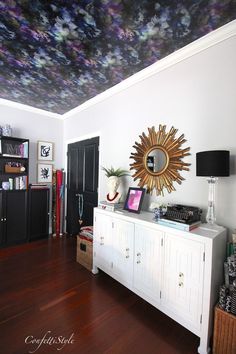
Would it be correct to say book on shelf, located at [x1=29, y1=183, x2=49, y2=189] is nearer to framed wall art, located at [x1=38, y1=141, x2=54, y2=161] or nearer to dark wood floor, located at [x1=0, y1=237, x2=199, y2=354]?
framed wall art, located at [x1=38, y1=141, x2=54, y2=161]

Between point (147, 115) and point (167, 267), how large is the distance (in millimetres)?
1760

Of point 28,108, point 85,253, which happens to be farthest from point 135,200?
point 28,108

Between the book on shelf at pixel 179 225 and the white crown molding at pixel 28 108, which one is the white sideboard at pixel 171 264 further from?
the white crown molding at pixel 28 108

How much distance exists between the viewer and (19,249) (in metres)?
3.22

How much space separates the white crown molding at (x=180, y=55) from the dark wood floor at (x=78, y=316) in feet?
8.67

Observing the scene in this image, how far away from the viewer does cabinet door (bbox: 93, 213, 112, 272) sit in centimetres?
228

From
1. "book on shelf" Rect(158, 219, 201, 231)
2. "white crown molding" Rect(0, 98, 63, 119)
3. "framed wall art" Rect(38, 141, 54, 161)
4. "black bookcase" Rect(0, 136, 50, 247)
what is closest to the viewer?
"book on shelf" Rect(158, 219, 201, 231)

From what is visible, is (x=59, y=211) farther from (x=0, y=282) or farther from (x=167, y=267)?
(x=167, y=267)

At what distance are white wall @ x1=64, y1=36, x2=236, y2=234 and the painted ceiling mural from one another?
0.23 m

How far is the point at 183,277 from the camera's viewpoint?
156 centimetres

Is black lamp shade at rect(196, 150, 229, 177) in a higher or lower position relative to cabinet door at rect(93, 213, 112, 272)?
higher

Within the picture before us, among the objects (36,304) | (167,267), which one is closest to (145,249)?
(167,267)

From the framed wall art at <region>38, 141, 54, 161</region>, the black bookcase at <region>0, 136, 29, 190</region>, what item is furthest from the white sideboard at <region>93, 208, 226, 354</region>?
the framed wall art at <region>38, 141, 54, 161</region>

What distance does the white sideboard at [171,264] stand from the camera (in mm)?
1426
